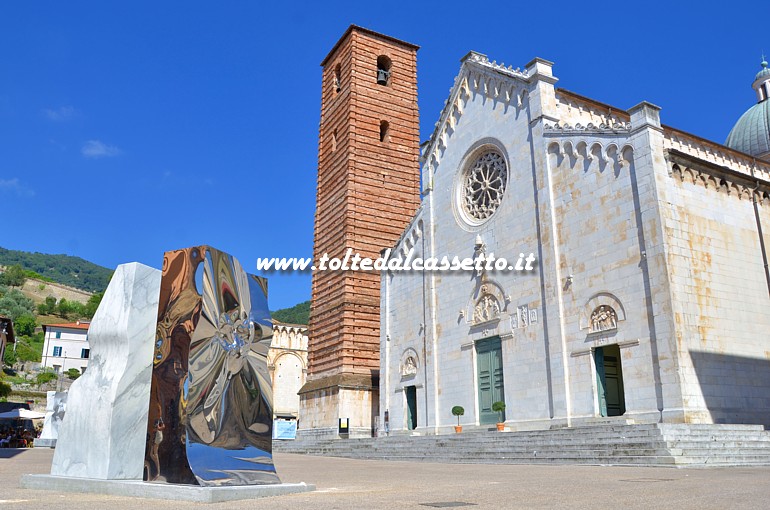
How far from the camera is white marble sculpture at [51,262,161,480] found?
8359 millimetres

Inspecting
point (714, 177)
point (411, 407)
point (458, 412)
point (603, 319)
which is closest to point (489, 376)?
point (458, 412)

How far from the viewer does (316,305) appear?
38.8 m

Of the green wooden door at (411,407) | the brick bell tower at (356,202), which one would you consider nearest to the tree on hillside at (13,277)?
the brick bell tower at (356,202)

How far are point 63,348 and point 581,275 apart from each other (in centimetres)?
7755

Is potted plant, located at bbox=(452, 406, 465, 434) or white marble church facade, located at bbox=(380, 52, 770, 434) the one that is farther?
potted plant, located at bbox=(452, 406, 465, 434)

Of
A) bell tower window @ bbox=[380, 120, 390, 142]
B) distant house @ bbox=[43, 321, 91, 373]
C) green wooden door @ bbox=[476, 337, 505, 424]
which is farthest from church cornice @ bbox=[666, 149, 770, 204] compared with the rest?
distant house @ bbox=[43, 321, 91, 373]

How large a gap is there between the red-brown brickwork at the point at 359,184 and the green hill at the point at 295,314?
4870 centimetres

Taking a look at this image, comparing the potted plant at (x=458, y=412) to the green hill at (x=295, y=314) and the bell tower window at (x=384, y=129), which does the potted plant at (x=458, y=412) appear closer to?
the bell tower window at (x=384, y=129)

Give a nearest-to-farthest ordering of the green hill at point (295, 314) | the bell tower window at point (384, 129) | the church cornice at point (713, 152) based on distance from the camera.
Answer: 1. the church cornice at point (713, 152)
2. the bell tower window at point (384, 129)
3. the green hill at point (295, 314)

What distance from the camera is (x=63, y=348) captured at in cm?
8031

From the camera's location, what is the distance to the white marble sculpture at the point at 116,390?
8359 millimetres

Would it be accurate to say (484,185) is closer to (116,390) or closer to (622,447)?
(622,447)

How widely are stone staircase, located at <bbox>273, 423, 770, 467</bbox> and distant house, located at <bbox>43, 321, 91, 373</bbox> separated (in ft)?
236

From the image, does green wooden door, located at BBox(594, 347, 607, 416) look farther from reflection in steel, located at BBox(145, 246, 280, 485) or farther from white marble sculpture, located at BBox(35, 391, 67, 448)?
white marble sculpture, located at BBox(35, 391, 67, 448)
